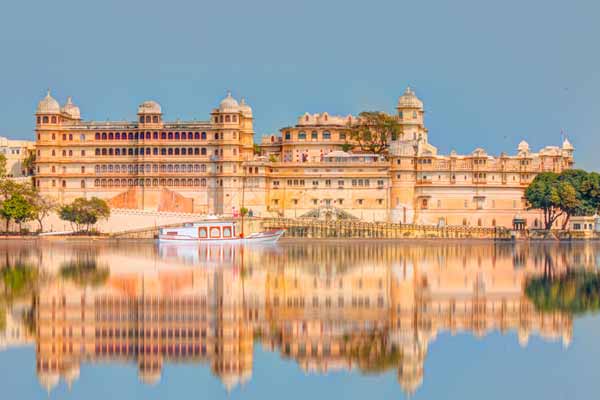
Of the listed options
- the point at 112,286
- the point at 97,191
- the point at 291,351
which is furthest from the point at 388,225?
the point at 291,351

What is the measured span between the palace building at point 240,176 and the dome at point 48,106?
0.34 feet

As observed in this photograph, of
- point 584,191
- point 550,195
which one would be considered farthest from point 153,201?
point 584,191

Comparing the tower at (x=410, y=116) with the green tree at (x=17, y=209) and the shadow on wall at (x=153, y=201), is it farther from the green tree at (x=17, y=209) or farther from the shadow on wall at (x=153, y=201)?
the green tree at (x=17, y=209)

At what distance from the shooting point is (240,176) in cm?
8938

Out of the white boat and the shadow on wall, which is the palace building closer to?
the shadow on wall

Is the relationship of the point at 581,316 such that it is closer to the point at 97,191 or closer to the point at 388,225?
the point at 388,225

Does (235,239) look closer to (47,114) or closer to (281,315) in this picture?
(47,114)

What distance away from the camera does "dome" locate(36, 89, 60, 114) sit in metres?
90.9

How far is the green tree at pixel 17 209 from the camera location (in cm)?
8181

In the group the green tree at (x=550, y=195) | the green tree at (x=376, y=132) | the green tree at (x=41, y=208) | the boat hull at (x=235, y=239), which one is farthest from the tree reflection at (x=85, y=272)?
the green tree at (x=376, y=132)

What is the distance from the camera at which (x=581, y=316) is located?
35062 mm

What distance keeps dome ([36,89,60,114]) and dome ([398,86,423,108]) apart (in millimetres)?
27868

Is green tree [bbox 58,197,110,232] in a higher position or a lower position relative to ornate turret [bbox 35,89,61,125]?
lower

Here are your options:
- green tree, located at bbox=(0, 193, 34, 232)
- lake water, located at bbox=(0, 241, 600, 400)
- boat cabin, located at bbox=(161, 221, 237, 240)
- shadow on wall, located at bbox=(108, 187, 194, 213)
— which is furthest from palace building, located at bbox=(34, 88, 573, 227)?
lake water, located at bbox=(0, 241, 600, 400)
